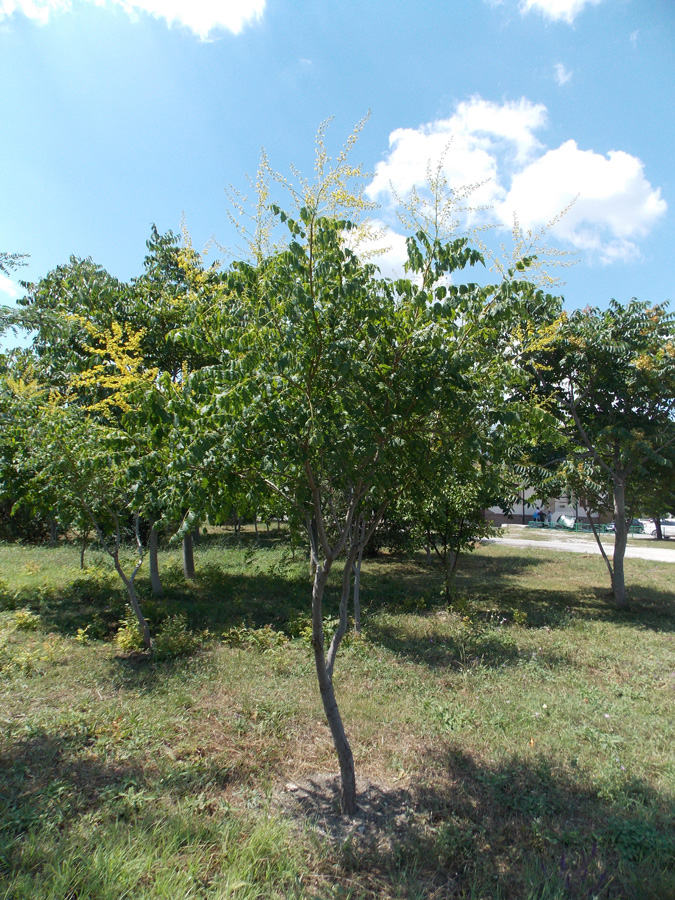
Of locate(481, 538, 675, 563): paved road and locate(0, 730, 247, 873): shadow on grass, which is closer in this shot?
locate(0, 730, 247, 873): shadow on grass

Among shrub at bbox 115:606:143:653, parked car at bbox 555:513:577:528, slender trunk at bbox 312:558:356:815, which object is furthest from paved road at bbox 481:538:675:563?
slender trunk at bbox 312:558:356:815

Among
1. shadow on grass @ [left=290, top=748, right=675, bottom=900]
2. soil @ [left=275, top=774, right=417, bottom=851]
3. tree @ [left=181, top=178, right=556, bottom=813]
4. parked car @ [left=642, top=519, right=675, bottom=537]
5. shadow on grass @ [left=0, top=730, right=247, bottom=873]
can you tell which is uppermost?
tree @ [left=181, top=178, right=556, bottom=813]

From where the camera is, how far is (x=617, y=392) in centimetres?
1147

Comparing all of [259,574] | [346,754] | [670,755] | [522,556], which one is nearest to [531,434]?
[346,754]

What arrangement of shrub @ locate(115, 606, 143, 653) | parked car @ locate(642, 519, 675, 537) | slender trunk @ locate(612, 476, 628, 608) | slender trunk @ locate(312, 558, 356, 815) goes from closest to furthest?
1. slender trunk @ locate(312, 558, 356, 815)
2. shrub @ locate(115, 606, 143, 653)
3. slender trunk @ locate(612, 476, 628, 608)
4. parked car @ locate(642, 519, 675, 537)

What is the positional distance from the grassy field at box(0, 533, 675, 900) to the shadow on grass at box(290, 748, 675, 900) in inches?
0.6

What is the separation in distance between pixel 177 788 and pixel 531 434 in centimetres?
404

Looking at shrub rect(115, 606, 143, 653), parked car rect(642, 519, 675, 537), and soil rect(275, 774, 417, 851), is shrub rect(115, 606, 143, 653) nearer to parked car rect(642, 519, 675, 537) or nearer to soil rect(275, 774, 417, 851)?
soil rect(275, 774, 417, 851)

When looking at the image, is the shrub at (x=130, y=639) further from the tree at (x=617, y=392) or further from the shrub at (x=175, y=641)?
the tree at (x=617, y=392)

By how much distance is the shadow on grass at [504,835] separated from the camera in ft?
10.4

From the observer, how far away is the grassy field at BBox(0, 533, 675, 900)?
3.17 meters

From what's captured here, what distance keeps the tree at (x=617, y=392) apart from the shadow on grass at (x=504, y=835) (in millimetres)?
7281

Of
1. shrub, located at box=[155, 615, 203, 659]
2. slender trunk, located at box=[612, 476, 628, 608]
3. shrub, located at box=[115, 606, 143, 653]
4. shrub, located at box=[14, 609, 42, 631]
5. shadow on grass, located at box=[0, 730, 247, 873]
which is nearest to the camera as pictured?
shadow on grass, located at box=[0, 730, 247, 873]

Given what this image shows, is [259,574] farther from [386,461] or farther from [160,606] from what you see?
[386,461]
